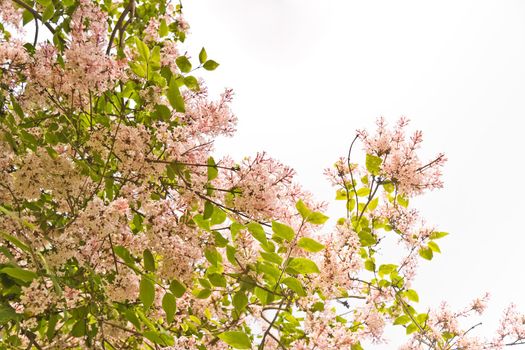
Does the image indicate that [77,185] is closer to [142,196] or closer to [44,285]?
[142,196]

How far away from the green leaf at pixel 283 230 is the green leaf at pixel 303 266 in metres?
0.12

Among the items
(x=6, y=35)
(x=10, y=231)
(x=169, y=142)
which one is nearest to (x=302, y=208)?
(x=169, y=142)

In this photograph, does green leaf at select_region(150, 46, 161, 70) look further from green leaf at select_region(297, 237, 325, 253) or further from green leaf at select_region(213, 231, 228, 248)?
green leaf at select_region(297, 237, 325, 253)

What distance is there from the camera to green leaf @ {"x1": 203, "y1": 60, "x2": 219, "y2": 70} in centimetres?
281

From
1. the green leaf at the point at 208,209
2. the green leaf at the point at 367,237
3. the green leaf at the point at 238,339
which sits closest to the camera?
the green leaf at the point at 238,339

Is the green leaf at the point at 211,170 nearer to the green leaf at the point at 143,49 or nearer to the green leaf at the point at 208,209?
the green leaf at the point at 208,209

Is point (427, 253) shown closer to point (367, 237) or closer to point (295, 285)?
point (367, 237)

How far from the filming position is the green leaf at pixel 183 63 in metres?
2.72

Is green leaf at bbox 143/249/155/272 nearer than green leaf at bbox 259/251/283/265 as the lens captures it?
Yes

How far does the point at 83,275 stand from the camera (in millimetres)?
2434

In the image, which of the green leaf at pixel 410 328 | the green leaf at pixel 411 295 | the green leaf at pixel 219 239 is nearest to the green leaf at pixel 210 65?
the green leaf at pixel 219 239

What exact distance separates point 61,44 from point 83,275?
49.0 inches

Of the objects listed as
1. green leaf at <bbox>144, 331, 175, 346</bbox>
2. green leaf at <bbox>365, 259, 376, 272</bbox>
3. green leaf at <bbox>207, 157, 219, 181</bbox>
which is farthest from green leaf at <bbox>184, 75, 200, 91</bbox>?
green leaf at <bbox>365, 259, 376, 272</bbox>

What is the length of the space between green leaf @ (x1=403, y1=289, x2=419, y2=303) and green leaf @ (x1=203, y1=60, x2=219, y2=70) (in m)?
2.26
